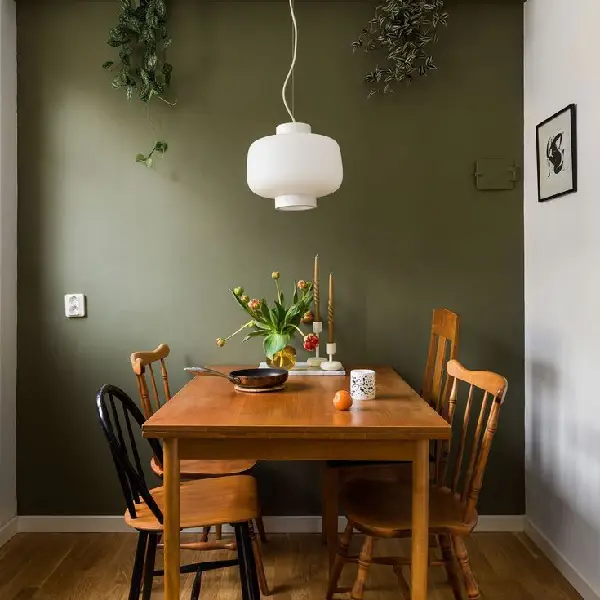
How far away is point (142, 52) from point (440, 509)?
2.37 m

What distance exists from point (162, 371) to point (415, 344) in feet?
3.86

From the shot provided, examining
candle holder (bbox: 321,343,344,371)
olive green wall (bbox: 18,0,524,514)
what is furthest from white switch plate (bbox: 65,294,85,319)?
candle holder (bbox: 321,343,344,371)

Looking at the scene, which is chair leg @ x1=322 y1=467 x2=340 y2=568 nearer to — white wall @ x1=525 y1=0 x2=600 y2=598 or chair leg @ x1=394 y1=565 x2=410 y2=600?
chair leg @ x1=394 y1=565 x2=410 y2=600

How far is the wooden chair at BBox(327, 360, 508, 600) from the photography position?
189 cm

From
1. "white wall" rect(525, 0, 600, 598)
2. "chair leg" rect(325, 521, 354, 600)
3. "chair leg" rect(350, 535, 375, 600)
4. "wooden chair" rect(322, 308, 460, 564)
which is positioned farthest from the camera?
"wooden chair" rect(322, 308, 460, 564)

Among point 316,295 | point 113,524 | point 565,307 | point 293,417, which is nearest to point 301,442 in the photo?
point 293,417

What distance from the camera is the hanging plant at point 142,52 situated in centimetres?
281

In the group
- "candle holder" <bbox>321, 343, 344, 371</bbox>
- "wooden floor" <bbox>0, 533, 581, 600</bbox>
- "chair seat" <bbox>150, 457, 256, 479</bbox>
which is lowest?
"wooden floor" <bbox>0, 533, 581, 600</bbox>

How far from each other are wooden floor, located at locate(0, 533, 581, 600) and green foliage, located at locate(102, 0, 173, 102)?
80.9 inches

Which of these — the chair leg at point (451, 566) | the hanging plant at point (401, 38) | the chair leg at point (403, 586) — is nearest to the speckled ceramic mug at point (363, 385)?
the chair leg at point (451, 566)

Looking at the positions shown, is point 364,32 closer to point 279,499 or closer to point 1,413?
point 279,499

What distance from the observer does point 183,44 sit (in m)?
2.95

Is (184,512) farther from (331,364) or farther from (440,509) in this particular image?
(331,364)

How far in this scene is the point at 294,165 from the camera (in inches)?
79.1
